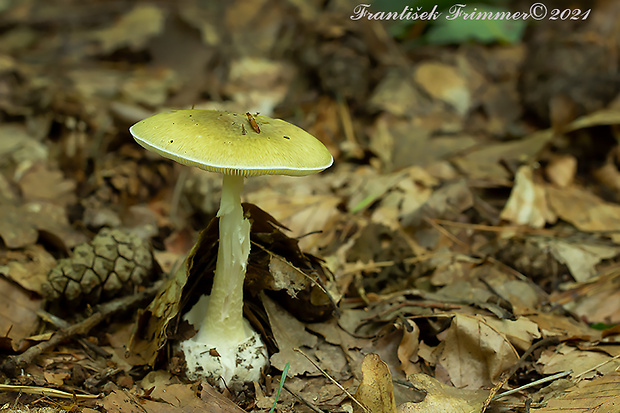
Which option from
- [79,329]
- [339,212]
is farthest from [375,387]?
[339,212]

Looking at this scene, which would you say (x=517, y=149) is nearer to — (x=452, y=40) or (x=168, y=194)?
(x=452, y=40)

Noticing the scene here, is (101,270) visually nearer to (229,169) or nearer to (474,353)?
(229,169)

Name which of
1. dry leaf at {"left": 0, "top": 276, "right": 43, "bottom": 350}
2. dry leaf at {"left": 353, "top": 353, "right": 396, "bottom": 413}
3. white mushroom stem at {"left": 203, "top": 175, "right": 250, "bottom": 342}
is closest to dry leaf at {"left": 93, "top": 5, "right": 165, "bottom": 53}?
dry leaf at {"left": 0, "top": 276, "right": 43, "bottom": 350}

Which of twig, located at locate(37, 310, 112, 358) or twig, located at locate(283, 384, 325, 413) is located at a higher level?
twig, located at locate(283, 384, 325, 413)

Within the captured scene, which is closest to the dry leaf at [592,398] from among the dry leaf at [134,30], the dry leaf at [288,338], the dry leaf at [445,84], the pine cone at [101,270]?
the dry leaf at [288,338]

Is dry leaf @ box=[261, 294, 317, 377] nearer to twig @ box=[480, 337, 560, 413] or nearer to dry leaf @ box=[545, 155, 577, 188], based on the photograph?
twig @ box=[480, 337, 560, 413]

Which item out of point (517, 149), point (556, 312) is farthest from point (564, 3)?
point (556, 312)

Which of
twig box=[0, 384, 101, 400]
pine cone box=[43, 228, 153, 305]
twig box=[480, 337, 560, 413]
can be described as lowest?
twig box=[0, 384, 101, 400]
